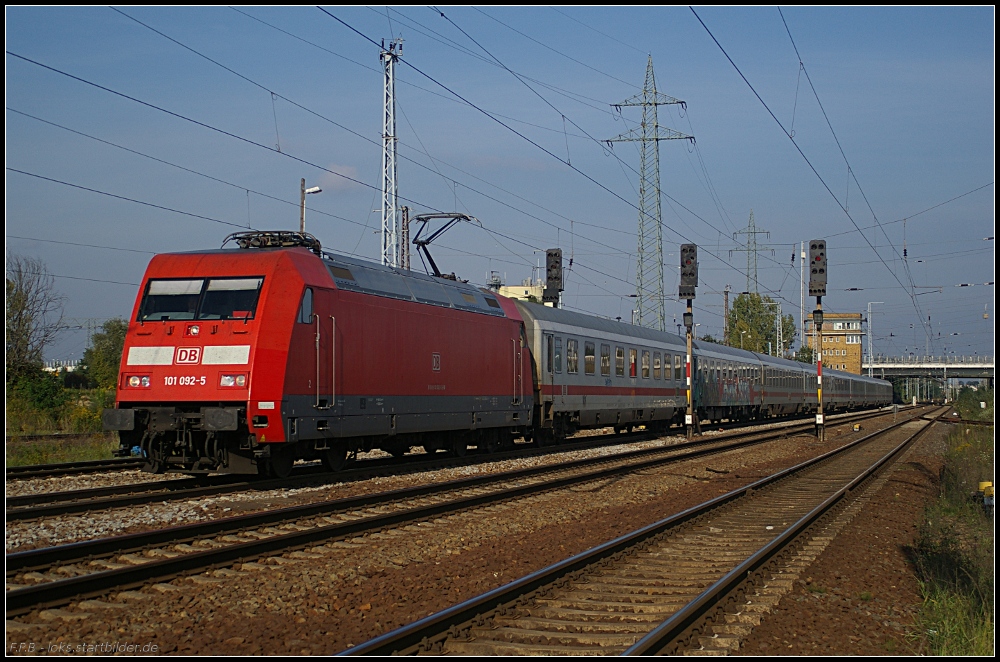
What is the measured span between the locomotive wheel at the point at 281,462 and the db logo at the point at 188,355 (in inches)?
76.0

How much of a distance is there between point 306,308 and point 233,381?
1.62 meters

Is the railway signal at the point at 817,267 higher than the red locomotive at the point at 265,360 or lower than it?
higher

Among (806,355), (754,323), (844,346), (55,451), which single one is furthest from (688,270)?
(844,346)

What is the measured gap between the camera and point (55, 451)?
21.9 metres

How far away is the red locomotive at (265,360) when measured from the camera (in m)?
13.5

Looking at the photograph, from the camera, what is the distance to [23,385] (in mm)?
28141

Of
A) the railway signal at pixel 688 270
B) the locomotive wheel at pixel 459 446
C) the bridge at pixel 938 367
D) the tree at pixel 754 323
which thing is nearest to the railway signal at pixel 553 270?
the railway signal at pixel 688 270

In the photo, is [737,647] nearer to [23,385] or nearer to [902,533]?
[902,533]

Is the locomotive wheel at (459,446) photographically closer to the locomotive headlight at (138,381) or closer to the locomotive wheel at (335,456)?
the locomotive wheel at (335,456)

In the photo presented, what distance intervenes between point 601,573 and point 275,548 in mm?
3500

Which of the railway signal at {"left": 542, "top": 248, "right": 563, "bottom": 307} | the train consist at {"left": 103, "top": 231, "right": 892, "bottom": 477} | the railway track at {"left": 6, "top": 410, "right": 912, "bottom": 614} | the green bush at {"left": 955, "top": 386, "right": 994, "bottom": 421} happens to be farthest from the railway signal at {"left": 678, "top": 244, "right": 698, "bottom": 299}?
the green bush at {"left": 955, "top": 386, "right": 994, "bottom": 421}

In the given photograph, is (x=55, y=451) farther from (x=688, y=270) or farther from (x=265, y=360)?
(x=688, y=270)

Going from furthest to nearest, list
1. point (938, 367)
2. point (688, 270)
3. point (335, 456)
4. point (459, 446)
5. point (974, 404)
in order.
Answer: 1. point (938, 367)
2. point (974, 404)
3. point (688, 270)
4. point (459, 446)
5. point (335, 456)

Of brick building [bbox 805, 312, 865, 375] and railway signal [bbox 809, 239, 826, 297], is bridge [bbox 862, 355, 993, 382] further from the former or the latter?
railway signal [bbox 809, 239, 826, 297]
